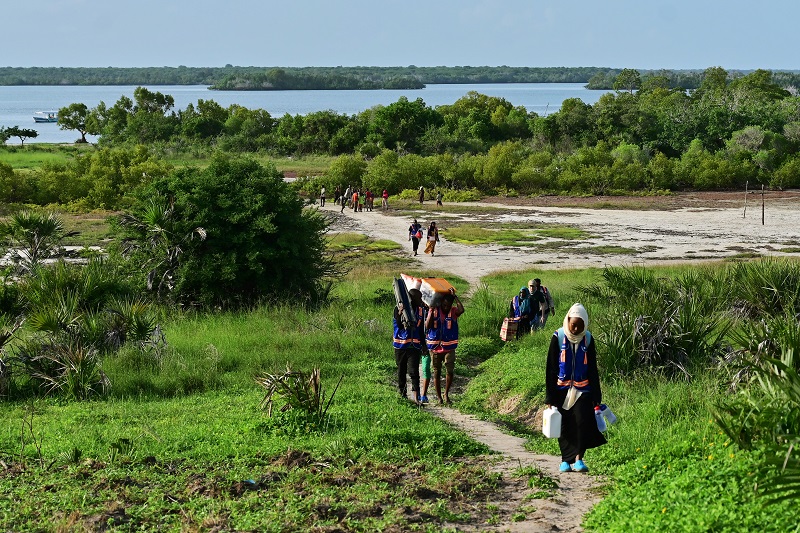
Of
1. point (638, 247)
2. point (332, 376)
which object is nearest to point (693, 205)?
point (638, 247)

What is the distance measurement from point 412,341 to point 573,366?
3818 mm

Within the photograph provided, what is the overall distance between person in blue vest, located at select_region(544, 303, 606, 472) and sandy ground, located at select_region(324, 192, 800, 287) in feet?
57.2

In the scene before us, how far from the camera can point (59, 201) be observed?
53375mm

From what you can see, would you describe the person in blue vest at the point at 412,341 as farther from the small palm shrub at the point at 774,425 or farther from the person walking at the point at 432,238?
the person walking at the point at 432,238

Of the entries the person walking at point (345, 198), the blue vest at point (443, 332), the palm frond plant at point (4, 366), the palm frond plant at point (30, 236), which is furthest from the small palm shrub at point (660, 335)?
the person walking at point (345, 198)

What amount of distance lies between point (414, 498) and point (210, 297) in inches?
478

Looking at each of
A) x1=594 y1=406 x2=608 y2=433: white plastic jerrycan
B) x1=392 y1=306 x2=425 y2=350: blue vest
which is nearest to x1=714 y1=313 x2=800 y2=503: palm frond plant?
x1=594 y1=406 x2=608 y2=433: white plastic jerrycan

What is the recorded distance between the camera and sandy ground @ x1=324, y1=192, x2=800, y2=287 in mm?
32969

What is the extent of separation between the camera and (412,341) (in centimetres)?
1260

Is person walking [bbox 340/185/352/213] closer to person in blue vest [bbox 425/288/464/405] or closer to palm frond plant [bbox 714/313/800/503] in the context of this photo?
person in blue vest [bbox 425/288/464/405]

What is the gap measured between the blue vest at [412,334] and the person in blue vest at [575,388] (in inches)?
141

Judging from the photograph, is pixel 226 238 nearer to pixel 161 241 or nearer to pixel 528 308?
pixel 161 241

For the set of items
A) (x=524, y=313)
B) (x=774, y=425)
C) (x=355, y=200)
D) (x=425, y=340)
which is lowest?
(x=355, y=200)

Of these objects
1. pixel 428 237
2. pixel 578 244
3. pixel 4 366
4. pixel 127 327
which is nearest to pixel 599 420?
pixel 4 366
